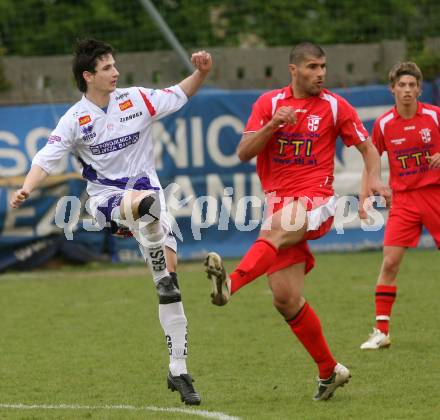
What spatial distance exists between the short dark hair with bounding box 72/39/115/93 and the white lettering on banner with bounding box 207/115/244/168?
296 inches

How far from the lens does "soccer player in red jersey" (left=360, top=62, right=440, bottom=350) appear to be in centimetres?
905

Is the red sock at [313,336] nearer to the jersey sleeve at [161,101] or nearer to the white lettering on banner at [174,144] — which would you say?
the jersey sleeve at [161,101]

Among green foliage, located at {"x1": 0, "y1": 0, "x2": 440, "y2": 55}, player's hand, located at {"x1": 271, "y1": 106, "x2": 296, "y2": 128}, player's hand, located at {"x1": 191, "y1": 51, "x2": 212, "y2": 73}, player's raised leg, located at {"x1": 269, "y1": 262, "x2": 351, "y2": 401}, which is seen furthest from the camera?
green foliage, located at {"x1": 0, "y1": 0, "x2": 440, "y2": 55}

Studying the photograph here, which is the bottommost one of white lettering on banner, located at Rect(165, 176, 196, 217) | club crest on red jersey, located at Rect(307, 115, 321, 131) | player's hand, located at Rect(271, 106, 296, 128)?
white lettering on banner, located at Rect(165, 176, 196, 217)

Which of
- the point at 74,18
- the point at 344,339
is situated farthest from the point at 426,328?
the point at 74,18

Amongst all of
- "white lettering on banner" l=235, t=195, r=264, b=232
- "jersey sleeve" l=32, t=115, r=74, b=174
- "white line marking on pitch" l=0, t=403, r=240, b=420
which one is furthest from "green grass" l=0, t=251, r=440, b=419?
"jersey sleeve" l=32, t=115, r=74, b=174

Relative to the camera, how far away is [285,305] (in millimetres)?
6680

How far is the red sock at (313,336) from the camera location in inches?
265

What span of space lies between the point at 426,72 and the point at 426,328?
6.86m

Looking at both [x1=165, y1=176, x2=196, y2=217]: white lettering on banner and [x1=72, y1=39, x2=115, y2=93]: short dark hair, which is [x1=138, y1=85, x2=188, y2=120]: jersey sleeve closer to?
[x1=72, y1=39, x2=115, y2=93]: short dark hair

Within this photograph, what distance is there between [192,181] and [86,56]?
296 inches

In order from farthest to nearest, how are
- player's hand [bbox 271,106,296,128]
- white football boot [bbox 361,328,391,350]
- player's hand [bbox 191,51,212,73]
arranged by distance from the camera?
white football boot [bbox 361,328,391,350] < player's hand [bbox 191,51,212,73] < player's hand [bbox 271,106,296,128]

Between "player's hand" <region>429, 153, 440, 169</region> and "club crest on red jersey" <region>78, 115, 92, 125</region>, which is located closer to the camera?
"club crest on red jersey" <region>78, 115, 92, 125</region>

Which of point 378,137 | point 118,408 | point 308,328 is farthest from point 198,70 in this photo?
point 378,137
